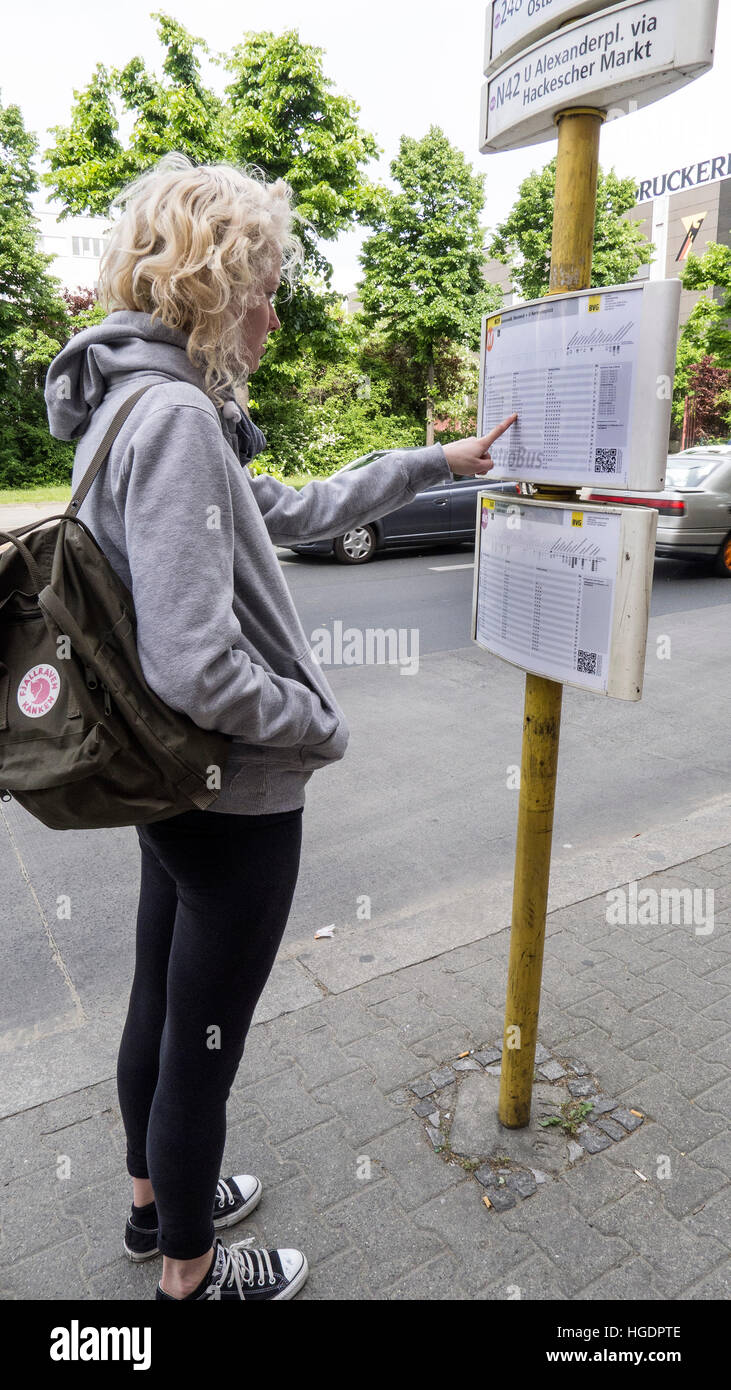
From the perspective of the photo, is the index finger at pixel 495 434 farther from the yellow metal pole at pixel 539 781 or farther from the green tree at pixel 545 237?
the green tree at pixel 545 237

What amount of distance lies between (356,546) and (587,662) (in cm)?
1121

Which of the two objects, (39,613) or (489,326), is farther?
(489,326)

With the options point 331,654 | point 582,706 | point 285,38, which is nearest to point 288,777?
point 582,706

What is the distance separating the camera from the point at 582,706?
20.9ft

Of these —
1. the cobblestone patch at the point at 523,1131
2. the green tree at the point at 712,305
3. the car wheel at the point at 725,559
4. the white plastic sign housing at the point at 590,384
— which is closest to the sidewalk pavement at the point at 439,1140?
the cobblestone patch at the point at 523,1131

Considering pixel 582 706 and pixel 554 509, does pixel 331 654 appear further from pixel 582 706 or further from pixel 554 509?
pixel 554 509

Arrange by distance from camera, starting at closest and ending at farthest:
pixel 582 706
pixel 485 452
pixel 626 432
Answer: pixel 626 432
pixel 485 452
pixel 582 706

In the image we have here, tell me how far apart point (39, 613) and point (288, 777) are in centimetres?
49

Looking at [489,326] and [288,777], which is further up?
[489,326]

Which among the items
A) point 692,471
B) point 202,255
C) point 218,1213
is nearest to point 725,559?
point 692,471

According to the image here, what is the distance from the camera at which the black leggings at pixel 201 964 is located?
1.59m

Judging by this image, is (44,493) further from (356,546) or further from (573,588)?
(573,588)

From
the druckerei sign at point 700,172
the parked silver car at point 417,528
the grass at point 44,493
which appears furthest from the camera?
the druckerei sign at point 700,172

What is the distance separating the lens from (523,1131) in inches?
92.7
